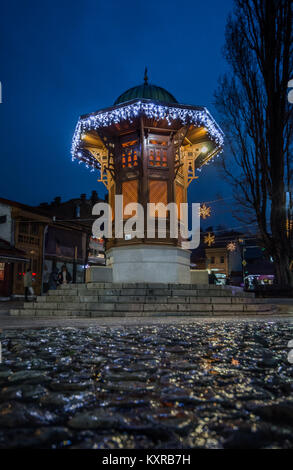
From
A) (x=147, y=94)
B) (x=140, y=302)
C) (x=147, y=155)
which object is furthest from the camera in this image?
(x=147, y=94)

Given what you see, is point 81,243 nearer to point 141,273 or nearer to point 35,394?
point 141,273

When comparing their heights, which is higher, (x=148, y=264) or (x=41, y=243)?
(x=41, y=243)

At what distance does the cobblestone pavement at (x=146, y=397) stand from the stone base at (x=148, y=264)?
29.2 ft

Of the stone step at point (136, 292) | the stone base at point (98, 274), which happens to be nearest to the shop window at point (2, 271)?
the stone base at point (98, 274)

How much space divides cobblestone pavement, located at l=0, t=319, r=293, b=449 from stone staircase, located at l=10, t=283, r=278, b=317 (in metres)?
5.21

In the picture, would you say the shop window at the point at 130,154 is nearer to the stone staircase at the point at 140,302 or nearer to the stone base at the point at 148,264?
the stone base at the point at 148,264

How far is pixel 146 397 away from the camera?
79.3 inches

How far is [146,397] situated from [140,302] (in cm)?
766

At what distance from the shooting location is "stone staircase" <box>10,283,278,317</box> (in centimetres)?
895

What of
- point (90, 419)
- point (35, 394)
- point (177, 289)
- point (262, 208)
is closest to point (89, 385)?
point (35, 394)

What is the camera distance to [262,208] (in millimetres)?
16594

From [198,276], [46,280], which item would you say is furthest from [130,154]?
Result: [46,280]

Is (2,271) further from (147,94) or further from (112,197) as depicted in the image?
(147,94)
